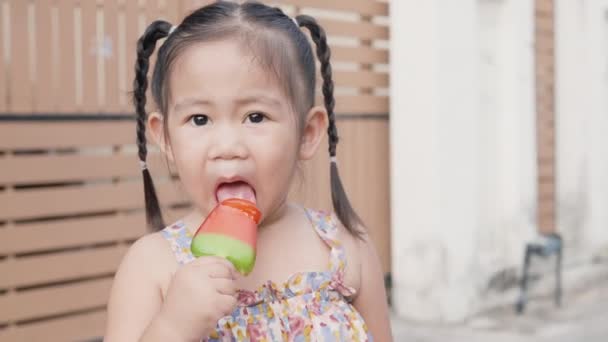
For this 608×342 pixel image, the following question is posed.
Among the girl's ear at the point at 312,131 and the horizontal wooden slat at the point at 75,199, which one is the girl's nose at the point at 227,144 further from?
the horizontal wooden slat at the point at 75,199

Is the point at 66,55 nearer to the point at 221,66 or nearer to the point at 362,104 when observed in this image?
the point at 362,104

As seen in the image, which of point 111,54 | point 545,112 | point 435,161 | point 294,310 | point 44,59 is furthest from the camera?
point 545,112

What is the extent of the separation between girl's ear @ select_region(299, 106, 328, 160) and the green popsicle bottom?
394mm

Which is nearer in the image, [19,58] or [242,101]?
[242,101]

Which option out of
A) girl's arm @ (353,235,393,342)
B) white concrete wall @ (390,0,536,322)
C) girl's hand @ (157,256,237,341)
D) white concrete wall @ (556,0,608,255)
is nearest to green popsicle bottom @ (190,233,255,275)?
girl's hand @ (157,256,237,341)

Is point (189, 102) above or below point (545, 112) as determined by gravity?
above

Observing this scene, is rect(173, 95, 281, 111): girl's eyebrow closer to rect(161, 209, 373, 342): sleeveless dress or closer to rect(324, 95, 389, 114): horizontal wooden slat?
rect(161, 209, 373, 342): sleeveless dress

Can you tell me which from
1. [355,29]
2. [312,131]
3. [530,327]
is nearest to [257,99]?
[312,131]

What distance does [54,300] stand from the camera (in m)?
4.14

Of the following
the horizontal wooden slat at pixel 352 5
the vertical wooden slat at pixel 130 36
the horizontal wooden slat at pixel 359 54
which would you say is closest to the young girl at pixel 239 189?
the vertical wooden slat at pixel 130 36

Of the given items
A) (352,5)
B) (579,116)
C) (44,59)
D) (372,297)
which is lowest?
(579,116)

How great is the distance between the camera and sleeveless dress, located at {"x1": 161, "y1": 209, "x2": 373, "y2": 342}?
1.84 metres

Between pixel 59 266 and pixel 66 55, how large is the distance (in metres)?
1.01

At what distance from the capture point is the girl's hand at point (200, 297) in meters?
1.60
